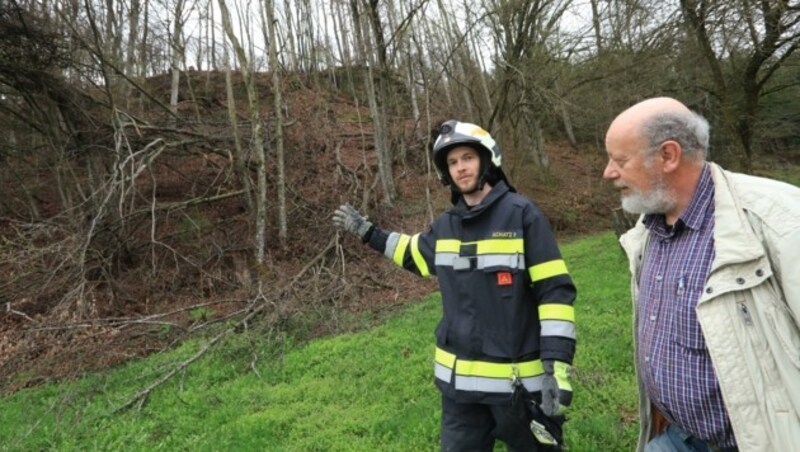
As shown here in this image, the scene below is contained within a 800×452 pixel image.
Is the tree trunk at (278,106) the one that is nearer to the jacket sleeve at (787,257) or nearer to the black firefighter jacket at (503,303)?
the black firefighter jacket at (503,303)

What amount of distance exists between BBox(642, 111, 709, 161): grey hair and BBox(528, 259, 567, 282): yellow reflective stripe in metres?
0.86

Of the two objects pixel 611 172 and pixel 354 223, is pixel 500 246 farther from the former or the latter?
pixel 354 223

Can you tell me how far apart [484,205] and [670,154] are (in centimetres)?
103

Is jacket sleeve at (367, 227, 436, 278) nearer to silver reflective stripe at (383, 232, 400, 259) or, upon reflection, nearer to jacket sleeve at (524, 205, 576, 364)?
silver reflective stripe at (383, 232, 400, 259)

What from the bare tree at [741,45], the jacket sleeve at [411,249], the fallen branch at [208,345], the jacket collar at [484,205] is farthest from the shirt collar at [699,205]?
the bare tree at [741,45]

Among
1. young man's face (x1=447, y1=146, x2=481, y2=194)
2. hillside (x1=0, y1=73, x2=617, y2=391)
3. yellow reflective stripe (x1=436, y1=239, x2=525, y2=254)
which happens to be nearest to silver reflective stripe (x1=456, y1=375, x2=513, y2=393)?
yellow reflective stripe (x1=436, y1=239, x2=525, y2=254)

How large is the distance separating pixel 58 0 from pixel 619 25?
13.1 m

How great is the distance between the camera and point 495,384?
2576 millimetres

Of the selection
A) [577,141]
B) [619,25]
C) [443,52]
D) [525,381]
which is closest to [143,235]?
[525,381]

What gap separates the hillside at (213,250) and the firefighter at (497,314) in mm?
5618

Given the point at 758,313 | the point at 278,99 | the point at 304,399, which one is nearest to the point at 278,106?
the point at 278,99

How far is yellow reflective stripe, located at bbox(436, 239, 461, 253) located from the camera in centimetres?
281

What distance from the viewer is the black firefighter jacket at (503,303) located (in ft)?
8.33

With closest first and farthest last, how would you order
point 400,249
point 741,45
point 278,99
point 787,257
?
point 787,257 < point 400,249 < point 278,99 < point 741,45
